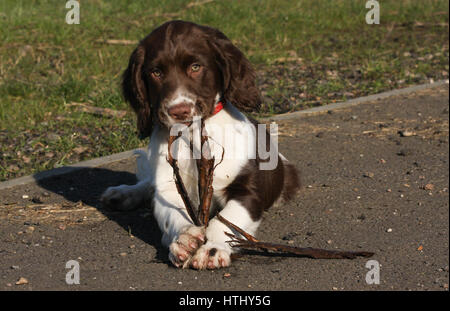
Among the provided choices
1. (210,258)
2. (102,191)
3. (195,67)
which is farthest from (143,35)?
(210,258)

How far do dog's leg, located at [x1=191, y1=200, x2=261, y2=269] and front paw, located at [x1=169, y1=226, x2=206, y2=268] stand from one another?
0.03 m

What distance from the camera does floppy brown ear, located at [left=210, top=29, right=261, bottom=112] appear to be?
13.9ft

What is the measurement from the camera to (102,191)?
5262 millimetres

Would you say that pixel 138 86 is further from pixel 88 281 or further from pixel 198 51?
pixel 88 281

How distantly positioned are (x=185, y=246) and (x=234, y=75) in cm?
110

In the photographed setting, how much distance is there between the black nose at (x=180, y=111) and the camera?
150 inches

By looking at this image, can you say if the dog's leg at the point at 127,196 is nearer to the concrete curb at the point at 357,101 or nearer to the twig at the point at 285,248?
the twig at the point at 285,248

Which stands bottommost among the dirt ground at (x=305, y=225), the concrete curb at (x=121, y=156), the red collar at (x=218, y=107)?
the dirt ground at (x=305, y=225)

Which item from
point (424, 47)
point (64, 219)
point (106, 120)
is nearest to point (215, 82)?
point (64, 219)

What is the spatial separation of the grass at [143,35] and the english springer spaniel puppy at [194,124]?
180 centimetres

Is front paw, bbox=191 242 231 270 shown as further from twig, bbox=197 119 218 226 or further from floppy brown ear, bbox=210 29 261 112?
floppy brown ear, bbox=210 29 261 112

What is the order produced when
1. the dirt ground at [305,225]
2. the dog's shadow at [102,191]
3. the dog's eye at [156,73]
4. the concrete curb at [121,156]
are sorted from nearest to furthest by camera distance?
the dirt ground at [305,225]
the dog's eye at [156,73]
the dog's shadow at [102,191]
the concrete curb at [121,156]

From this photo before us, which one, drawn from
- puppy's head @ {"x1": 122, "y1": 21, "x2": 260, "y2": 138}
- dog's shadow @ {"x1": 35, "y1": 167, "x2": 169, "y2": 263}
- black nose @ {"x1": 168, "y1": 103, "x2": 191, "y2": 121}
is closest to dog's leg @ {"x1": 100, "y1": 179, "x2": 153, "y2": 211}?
dog's shadow @ {"x1": 35, "y1": 167, "x2": 169, "y2": 263}

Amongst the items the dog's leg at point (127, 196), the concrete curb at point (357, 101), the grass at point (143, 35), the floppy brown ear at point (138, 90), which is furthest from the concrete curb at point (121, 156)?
the floppy brown ear at point (138, 90)
